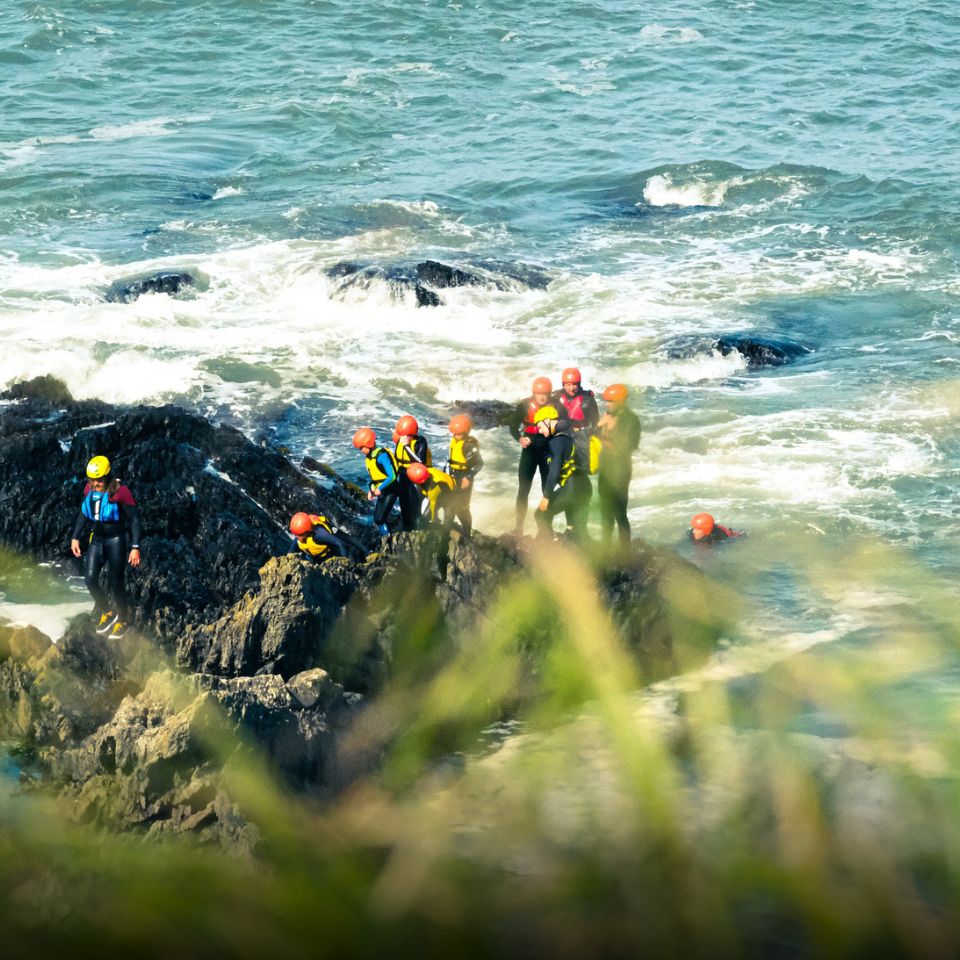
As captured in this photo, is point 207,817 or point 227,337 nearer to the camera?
point 207,817

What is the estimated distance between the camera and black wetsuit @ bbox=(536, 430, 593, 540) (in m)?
13.7

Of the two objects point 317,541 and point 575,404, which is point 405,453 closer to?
point 317,541

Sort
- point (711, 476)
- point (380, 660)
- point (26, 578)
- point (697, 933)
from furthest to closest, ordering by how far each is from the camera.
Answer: point (711, 476) < point (26, 578) < point (380, 660) < point (697, 933)

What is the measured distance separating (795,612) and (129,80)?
133ft

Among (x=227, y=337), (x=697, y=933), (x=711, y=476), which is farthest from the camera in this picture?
(x=227, y=337)

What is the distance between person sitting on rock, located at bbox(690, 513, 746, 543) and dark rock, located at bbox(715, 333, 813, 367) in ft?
25.4

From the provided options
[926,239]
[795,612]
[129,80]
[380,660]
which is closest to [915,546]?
[795,612]

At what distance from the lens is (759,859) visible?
918cm

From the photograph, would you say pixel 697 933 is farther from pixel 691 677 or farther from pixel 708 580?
pixel 708 580

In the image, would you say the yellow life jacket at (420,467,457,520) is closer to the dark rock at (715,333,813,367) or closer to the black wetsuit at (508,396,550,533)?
the black wetsuit at (508,396,550,533)

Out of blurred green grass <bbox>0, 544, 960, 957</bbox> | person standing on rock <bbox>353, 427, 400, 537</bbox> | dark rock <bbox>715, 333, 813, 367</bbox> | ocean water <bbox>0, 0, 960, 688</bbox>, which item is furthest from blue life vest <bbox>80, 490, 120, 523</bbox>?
dark rock <bbox>715, 333, 813, 367</bbox>

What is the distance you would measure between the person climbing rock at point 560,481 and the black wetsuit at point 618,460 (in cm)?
23

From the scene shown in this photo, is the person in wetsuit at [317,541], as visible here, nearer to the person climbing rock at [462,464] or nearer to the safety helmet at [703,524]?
the person climbing rock at [462,464]

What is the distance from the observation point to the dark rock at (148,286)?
88.0 ft
